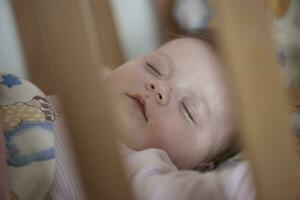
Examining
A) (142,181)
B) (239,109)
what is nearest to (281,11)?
(239,109)

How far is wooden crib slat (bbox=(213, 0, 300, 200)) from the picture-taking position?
0.58 metres

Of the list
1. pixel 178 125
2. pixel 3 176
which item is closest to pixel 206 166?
pixel 178 125

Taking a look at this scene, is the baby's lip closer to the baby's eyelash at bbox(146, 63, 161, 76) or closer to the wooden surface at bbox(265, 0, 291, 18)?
the baby's eyelash at bbox(146, 63, 161, 76)

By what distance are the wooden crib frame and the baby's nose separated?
7cm

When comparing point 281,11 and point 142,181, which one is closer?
point 142,181

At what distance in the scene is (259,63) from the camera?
0.59 metres

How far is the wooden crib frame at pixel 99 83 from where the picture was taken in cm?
51

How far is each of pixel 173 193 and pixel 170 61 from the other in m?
0.20

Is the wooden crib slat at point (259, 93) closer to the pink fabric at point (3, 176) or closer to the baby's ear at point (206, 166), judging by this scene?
the baby's ear at point (206, 166)

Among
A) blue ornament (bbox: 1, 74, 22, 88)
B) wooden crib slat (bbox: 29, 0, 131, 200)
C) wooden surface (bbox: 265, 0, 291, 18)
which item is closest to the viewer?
wooden crib slat (bbox: 29, 0, 131, 200)

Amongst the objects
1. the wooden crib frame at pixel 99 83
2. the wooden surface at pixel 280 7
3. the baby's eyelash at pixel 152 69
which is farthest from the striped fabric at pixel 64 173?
the wooden surface at pixel 280 7

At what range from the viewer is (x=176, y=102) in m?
0.66

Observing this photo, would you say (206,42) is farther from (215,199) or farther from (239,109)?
(215,199)

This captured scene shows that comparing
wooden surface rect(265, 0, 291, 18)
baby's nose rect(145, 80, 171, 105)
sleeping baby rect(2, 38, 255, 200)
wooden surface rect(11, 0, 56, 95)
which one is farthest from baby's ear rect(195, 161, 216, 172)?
wooden surface rect(265, 0, 291, 18)
